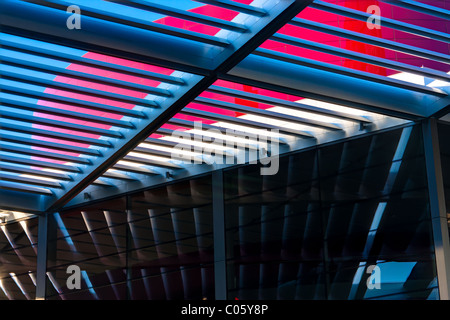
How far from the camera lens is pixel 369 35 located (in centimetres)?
1170

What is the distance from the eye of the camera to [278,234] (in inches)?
631

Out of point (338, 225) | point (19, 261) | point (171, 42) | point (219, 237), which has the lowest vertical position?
point (338, 225)

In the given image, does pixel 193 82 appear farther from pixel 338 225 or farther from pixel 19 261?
pixel 19 261

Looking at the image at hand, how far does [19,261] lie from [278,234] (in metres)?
9.12

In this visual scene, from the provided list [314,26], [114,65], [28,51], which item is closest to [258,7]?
[314,26]

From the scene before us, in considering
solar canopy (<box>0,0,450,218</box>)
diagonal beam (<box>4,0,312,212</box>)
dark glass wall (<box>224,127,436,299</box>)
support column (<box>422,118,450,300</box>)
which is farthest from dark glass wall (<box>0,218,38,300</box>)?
support column (<box>422,118,450,300</box>)

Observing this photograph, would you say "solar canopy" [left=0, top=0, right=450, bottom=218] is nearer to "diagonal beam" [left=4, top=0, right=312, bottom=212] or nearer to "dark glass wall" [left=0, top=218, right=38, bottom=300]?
"diagonal beam" [left=4, top=0, right=312, bottom=212]

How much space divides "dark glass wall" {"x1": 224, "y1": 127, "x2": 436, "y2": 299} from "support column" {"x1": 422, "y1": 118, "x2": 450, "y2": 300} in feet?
0.59

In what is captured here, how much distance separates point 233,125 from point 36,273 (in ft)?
28.6

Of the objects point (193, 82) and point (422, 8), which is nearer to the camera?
point (422, 8)

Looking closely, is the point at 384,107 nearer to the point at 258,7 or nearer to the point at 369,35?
the point at 369,35

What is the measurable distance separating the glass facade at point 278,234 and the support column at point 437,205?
16cm

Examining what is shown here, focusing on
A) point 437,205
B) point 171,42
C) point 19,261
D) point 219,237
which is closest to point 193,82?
point 171,42

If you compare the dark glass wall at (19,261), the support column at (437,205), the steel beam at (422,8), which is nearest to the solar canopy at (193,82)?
the steel beam at (422,8)
